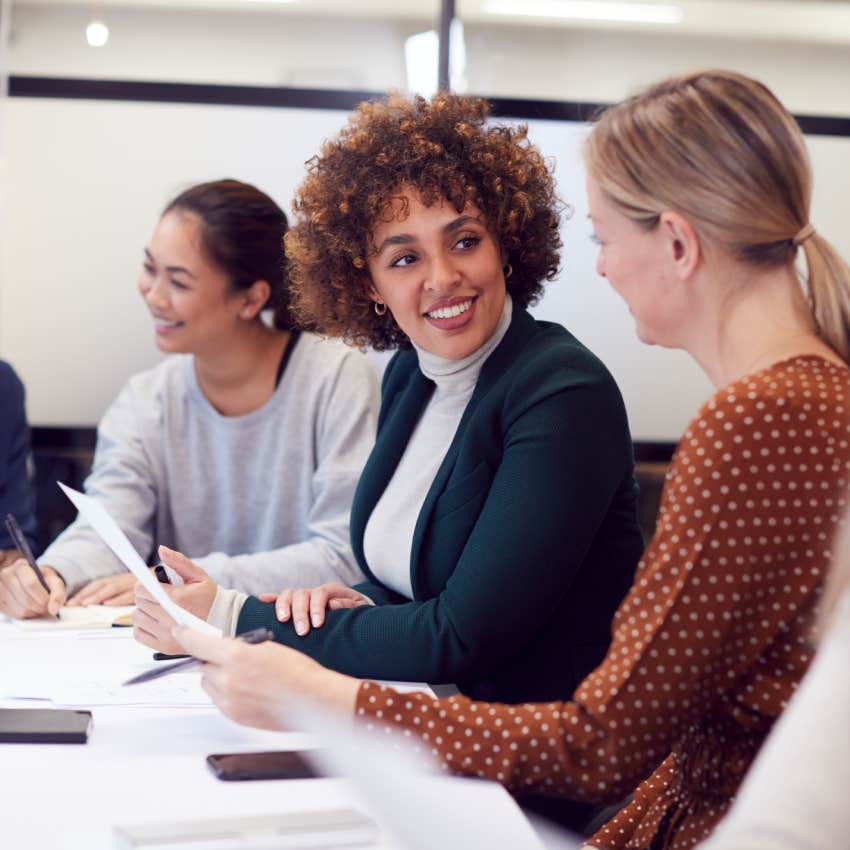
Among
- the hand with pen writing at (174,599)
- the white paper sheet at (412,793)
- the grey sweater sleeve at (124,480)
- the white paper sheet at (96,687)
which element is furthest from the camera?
the grey sweater sleeve at (124,480)

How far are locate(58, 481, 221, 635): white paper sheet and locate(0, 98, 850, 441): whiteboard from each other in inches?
70.9

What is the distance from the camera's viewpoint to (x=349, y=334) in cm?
207

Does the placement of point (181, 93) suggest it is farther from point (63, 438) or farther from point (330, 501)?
point (330, 501)

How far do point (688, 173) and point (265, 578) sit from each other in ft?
4.54

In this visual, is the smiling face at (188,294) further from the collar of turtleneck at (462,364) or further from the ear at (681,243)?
the ear at (681,243)

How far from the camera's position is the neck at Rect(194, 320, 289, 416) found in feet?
8.45

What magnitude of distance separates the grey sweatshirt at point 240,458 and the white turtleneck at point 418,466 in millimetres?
595

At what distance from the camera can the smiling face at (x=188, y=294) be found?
8.44 ft

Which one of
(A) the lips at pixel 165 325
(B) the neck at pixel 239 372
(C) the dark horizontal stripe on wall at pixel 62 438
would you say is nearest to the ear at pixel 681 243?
(B) the neck at pixel 239 372

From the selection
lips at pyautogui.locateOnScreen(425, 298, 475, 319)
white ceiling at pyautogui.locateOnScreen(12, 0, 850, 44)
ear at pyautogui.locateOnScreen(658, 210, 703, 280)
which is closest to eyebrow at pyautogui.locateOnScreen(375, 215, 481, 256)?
lips at pyautogui.locateOnScreen(425, 298, 475, 319)

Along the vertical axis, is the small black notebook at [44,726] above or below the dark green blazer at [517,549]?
below

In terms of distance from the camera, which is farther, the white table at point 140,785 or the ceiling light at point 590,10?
the ceiling light at point 590,10

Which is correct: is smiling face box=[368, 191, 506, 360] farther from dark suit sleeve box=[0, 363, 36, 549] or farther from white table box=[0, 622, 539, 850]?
dark suit sleeve box=[0, 363, 36, 549]

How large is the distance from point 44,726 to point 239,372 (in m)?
1.42
